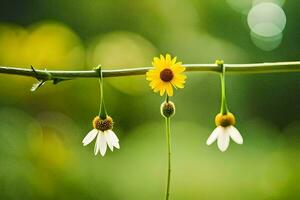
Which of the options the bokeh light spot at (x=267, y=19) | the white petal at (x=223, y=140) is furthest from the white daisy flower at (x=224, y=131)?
the bokeh light spot at (x=267, y=19)

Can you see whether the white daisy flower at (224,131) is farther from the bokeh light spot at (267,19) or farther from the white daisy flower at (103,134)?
the bokeh light spot at (267,19)

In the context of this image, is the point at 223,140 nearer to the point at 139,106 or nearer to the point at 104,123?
the point at 104,123

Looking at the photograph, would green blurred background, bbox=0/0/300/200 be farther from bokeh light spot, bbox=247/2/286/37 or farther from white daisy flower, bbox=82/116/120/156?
white daisy flower, bbox=82/116/120/156


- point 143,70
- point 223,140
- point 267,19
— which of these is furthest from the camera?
point 267,19

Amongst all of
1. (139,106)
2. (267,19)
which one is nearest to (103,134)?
(139,106)

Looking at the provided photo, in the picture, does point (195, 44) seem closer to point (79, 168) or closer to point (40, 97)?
point (40, 97)

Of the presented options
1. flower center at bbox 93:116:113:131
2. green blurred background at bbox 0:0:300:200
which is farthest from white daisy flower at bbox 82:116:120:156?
green blurred background at bbox 0:0:300:200

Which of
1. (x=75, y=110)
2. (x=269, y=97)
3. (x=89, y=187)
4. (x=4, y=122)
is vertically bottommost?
(x=89, y=187)

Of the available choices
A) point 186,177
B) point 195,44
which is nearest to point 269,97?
point 195,44
